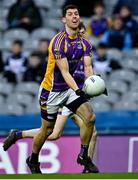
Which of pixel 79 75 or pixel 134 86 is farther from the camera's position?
pixel 134 86

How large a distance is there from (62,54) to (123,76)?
515cm

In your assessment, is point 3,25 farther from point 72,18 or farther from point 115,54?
point 72,18

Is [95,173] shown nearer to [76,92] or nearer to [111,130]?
[76,92]

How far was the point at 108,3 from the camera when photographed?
1911cm

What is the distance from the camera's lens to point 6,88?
1730cm

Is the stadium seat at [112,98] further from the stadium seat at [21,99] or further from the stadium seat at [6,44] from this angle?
the stadium seat at [6,44]

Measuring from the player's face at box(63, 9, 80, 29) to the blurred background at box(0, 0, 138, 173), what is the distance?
2272mm

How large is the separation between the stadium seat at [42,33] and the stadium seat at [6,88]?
1284 mm

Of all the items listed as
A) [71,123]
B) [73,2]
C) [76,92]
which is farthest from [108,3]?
[76,92]

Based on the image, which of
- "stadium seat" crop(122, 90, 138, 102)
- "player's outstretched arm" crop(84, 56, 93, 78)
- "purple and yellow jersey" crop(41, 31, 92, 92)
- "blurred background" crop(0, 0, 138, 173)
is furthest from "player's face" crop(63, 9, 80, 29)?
"stadium seat" crop(122, 90, 138, 102)

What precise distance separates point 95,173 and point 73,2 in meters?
7.05

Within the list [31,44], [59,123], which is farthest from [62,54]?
[31,44]

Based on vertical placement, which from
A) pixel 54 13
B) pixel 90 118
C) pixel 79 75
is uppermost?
pixel 54 13

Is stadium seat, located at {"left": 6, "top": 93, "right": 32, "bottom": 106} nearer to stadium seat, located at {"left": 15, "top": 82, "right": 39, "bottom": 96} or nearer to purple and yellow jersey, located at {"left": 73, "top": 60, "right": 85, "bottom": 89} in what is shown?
stadium seat, located at {"left": 15, "top": 82, "right": 39, "bottom": 96}
